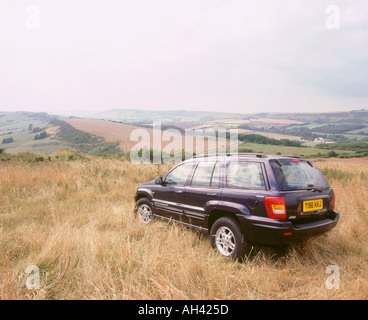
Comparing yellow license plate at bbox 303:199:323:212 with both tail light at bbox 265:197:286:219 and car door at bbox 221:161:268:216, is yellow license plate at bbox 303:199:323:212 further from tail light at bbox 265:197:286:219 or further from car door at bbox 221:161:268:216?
car door at bbox 221:161:268:216

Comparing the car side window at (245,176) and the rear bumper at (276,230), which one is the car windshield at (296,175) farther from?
the rear bumper at (276,230)

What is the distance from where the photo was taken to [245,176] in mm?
3924

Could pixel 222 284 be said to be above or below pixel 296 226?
below

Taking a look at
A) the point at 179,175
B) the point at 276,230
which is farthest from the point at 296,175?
the point at 179,175

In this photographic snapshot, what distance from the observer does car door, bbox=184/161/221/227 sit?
14.1 ft

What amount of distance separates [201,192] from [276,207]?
148cm

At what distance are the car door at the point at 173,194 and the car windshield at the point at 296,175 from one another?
1901mm

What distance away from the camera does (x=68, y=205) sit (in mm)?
7164

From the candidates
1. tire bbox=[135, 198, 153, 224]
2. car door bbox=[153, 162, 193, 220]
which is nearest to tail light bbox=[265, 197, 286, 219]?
car door bbox=[153, 162, 193, 220]

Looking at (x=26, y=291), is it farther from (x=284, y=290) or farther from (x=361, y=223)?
(x=361, y=223)

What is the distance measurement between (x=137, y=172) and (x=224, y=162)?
9.03 meters

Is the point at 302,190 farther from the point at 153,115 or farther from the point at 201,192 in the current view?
the point at 153,115

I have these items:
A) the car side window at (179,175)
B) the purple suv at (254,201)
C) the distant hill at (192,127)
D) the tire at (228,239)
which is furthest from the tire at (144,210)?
the distant hill at (192,127)
